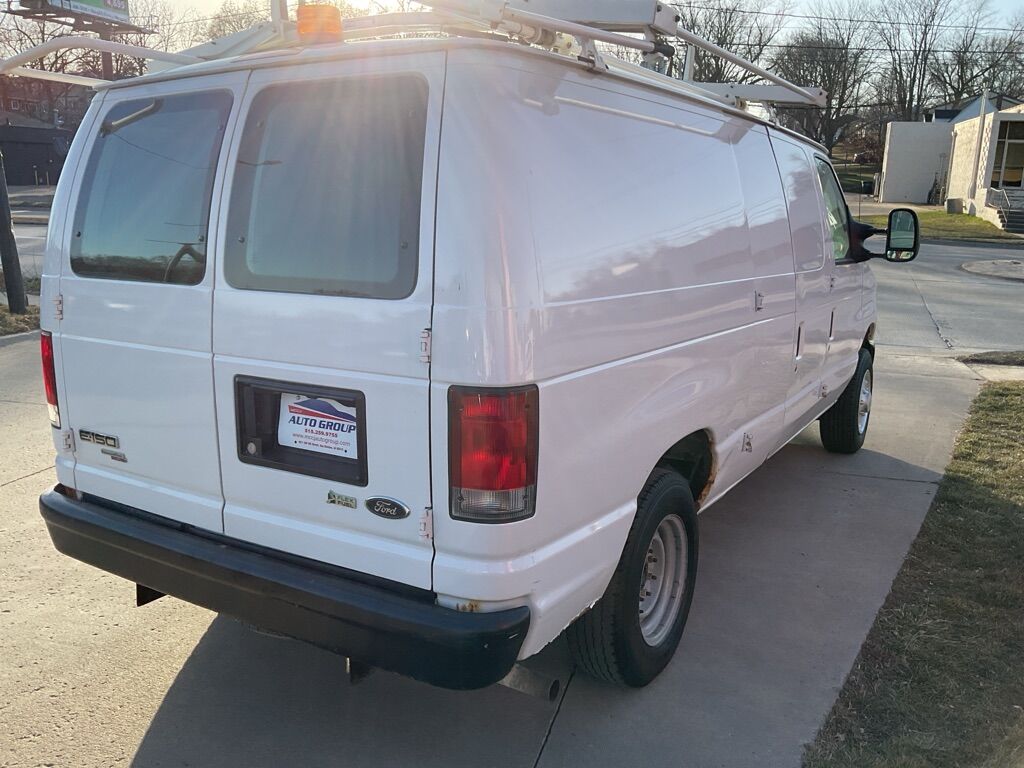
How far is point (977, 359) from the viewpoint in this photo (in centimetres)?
930

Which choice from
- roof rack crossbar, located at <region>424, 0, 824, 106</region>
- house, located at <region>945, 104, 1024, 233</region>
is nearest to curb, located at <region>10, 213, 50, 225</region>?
roof rack crossbar, located at <region>424, 0, 824, 106</region>

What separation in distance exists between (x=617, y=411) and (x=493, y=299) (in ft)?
2.23

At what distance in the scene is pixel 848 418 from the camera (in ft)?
19.3

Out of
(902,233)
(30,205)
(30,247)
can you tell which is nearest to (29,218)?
(30,205)

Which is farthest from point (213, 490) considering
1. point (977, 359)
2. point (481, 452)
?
point (977, 359)

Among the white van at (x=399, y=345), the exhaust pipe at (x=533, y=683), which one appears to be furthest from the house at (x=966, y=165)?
the exhaust pipe at (x=533, y=683)

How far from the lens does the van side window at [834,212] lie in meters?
4.89

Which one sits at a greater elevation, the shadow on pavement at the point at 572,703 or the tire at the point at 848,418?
the tire at the point at 848,418

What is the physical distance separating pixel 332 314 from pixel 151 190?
0.98m

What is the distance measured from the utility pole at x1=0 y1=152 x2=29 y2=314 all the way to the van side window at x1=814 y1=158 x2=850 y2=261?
8.84 m

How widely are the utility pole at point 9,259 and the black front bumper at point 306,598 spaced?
8220 mm

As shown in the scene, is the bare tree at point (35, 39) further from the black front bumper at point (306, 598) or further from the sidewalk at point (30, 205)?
the black front bumper at point (306, 598)

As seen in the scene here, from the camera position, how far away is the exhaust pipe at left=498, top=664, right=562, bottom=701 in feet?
9.53

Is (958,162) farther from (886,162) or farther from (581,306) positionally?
(581,306)
